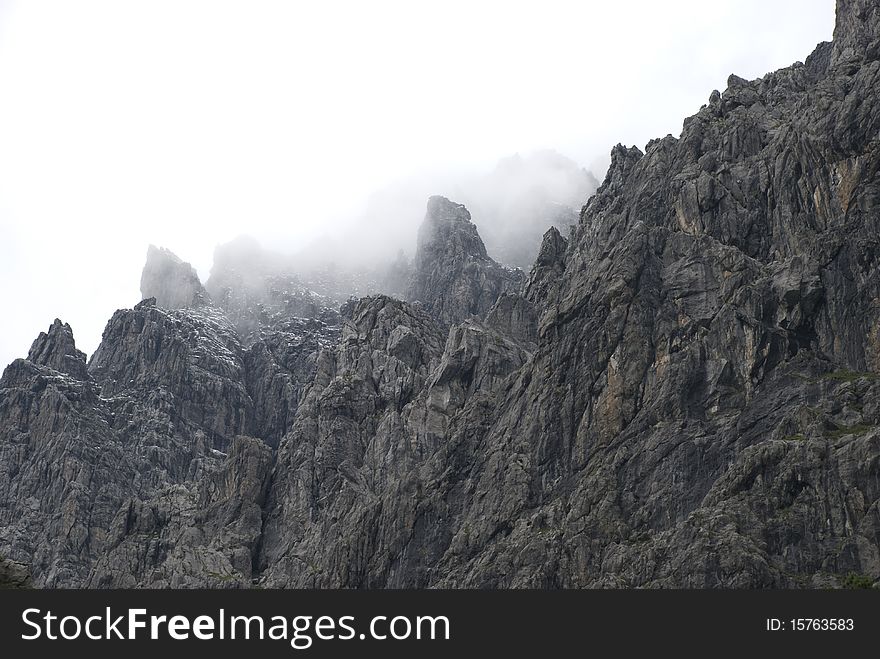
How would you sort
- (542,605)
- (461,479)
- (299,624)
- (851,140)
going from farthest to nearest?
1. (461,479)
2. (851,140)
3. (542,605)
4. (299,624)

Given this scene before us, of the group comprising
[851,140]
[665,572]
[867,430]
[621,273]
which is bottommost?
[665,572]

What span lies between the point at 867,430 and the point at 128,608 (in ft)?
304

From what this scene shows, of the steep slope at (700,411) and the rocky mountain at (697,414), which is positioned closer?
the rocky mountain at (697,414)

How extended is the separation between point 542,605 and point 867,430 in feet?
207

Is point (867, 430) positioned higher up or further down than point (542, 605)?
higher up

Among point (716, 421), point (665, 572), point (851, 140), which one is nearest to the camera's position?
point (665, 572)

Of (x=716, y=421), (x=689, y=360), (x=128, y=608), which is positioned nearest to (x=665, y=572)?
(x=716, y=421)

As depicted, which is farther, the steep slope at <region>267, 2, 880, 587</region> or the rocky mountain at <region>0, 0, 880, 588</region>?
the steep slope at <region>267, 2, 880, 587</region>

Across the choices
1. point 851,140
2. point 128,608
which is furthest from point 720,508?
point 128,608

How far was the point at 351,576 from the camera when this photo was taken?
18100cm

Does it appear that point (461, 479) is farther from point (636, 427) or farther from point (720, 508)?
point (720, 508)

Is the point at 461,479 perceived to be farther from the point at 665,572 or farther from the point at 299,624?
the point at 299,624

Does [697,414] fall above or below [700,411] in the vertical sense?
below

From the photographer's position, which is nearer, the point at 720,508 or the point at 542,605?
the point at 542,605
